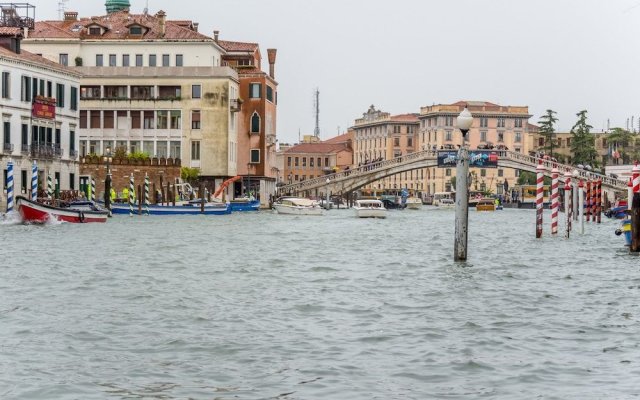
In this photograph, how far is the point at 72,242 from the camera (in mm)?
29344

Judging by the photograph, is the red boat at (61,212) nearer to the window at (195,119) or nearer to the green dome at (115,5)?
the window at (195,119)

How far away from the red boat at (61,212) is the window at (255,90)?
31.4 metres

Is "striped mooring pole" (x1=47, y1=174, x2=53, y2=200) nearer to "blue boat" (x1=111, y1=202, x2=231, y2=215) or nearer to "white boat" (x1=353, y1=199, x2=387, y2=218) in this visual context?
"blue boat" (x1=111, y1=202, x2=231, y2=215)

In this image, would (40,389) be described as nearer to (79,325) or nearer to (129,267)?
(79,325)

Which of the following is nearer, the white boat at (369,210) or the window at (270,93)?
the white boat at (369,210)

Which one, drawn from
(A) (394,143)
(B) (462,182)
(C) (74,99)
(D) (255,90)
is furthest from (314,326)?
(A) (394,143)

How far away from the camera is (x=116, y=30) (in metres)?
70.8

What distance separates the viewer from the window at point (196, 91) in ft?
226

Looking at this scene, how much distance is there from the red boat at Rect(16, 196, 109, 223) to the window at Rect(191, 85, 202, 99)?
1030 inches

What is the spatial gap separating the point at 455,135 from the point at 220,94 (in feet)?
234

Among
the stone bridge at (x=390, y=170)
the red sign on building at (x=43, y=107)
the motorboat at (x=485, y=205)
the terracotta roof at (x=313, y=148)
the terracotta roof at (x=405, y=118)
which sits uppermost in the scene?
the terracotta roof at (x=405, y=118)

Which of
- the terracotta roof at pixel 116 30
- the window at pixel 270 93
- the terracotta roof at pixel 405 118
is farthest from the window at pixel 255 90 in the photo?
the terracotta roof at pixel 405 118

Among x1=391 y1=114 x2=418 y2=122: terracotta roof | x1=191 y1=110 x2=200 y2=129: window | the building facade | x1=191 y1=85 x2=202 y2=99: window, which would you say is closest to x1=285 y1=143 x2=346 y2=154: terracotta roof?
x1=391 y1=114 x2=418 y2=122: terracotta roof

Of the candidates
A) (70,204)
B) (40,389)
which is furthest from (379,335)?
(70,204)
